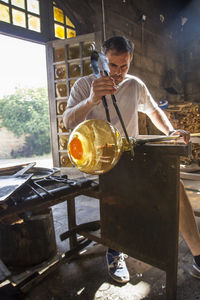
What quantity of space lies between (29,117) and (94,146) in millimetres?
14594

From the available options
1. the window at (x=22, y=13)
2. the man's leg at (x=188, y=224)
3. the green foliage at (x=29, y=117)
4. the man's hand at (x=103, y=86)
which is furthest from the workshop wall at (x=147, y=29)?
the green foliage at (x=29, y=117)

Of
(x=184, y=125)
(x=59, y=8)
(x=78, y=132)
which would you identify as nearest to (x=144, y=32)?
(x=59, y=8)

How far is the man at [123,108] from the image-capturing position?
1.48 m

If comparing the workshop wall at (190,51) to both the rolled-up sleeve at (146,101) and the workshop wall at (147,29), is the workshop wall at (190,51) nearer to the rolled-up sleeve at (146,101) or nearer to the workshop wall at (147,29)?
the workshop wall at (147,29)

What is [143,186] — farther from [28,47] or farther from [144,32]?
[28,47]

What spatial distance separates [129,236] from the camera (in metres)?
1.39

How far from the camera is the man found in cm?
148

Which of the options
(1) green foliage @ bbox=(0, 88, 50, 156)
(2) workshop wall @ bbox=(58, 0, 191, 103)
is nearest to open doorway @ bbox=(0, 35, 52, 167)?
(1) green foliage @ bbox=(0, 88, 50, 156)

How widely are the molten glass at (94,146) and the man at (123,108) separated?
35 cm

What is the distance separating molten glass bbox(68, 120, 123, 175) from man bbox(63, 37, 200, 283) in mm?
350

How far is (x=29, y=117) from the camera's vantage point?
14578mm

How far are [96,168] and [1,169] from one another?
1.18m

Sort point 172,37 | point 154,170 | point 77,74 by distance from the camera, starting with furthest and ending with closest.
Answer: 1. point 172,37
2. point 77,74
3. point 154,170

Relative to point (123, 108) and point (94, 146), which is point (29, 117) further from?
point (94, 146)
